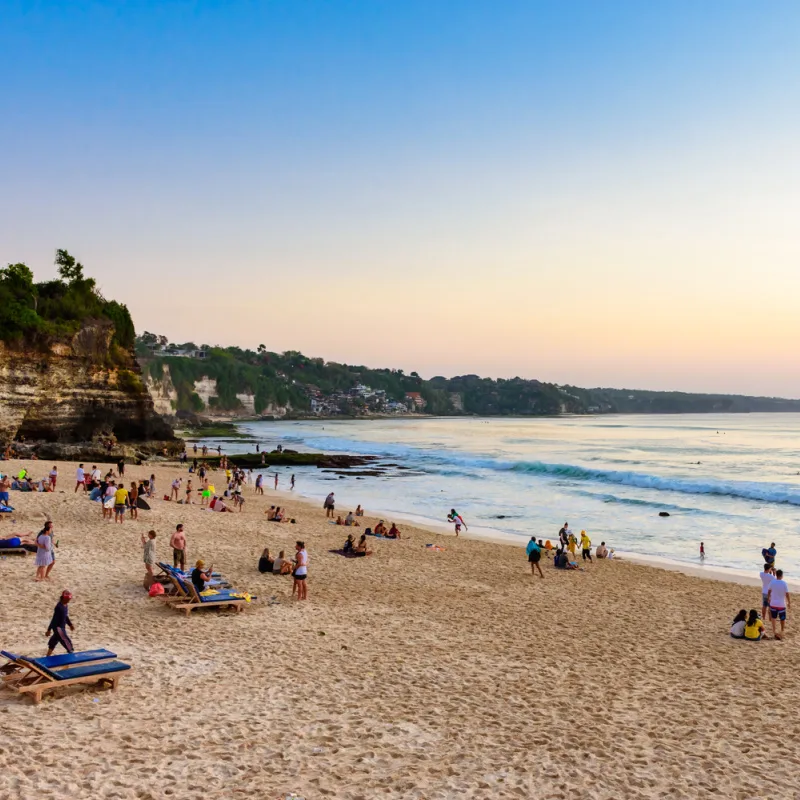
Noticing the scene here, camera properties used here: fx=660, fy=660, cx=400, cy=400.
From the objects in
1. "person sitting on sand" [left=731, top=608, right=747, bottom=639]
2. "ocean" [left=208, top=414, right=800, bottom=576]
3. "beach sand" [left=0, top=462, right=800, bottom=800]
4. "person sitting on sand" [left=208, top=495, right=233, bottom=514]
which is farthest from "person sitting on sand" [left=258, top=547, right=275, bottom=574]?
"ocean" [left=208, top=414, right=800, bottom=576]

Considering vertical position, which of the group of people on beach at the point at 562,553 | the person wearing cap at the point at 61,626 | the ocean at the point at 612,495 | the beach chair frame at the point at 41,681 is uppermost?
the person wearing cap at the point at 61,626

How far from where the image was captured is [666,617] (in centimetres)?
1306

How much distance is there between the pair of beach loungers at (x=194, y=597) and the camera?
11.1 meters

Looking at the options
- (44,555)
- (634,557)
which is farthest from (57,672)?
(634,557)

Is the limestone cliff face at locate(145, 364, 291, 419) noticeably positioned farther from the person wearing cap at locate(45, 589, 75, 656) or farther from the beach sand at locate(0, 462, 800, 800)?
the person wearing cap at locate(45, 589, 75, 656)

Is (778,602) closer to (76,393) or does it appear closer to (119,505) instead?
(119,505)

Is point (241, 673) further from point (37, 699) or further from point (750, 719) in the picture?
point (750, 719)

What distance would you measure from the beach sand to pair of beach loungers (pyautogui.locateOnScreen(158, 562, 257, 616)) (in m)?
0.21

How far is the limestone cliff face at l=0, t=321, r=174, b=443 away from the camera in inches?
1533

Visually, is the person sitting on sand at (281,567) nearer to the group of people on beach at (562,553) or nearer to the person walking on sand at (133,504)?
the group of people on beach at (562,553)

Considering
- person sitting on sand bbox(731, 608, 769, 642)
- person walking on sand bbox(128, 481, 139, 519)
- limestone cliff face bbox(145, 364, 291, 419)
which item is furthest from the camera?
limestone cliff face bbox(145, 364, 291, 419)

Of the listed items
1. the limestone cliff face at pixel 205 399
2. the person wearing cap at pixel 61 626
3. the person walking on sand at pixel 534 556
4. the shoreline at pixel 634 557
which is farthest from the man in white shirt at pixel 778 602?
the limestone cliff face at pixel 205 399

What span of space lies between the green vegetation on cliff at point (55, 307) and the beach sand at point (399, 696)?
29.2 meters

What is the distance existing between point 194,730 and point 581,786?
3826 millimetres
